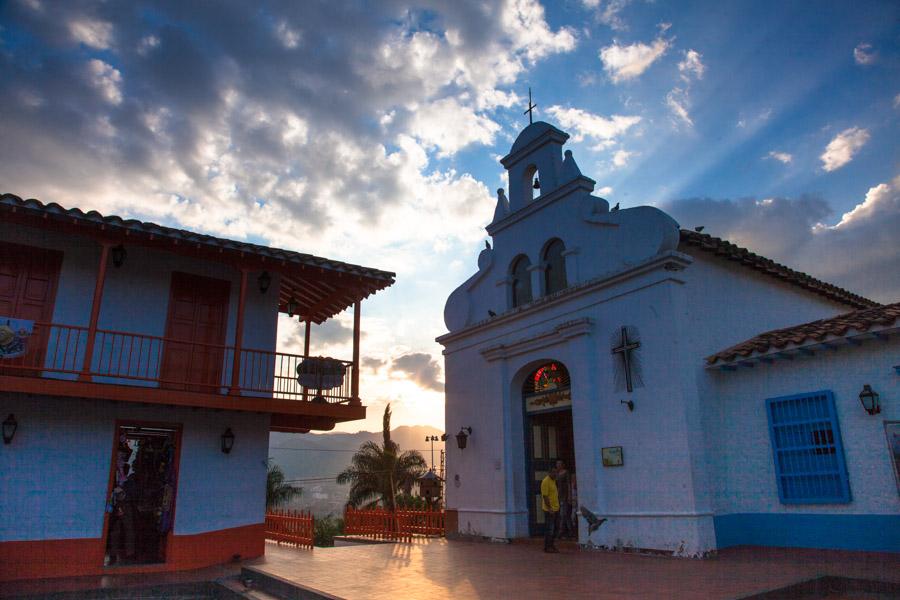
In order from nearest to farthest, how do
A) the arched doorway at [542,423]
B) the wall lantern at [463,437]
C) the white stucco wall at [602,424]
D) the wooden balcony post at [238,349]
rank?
1. the white stucco wall at [602,424]
2. the wooden balcony post at [238,349]
3. the arched doorway at [542,423]
4. the wall lantern at [463,437]

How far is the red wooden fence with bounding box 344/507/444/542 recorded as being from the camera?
47.7 feet

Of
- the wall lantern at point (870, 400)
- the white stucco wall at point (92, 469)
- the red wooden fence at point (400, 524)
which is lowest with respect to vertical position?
the red wooden fence at point (400, 524)

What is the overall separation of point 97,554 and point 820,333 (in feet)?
39.5

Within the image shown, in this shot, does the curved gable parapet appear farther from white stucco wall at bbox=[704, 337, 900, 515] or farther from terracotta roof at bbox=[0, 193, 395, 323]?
white stucco wall at bbox=[704, 337, 900, 515]

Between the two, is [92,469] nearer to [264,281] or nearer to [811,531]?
[264,281]

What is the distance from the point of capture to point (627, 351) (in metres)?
11.4

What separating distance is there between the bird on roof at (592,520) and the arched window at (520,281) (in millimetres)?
4976

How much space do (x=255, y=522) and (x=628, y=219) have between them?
30.0 feet

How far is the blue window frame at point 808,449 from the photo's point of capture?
9.66 metres

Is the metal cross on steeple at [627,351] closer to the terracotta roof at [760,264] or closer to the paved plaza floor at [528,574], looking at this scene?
the terracotta roof at [760,264]

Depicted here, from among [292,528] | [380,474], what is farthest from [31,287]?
[380,474]

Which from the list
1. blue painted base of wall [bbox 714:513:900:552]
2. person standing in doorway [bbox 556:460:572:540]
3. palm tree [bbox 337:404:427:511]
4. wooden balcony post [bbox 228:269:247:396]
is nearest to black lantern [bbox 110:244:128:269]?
wooden balcony post [bbox 228:269:247:396]

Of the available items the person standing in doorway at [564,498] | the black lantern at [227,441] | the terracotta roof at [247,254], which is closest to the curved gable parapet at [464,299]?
the terracotta roof at [247,254]

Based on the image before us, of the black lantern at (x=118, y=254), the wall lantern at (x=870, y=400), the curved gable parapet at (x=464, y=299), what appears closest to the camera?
the wall lantern at (x=870, y=400)
